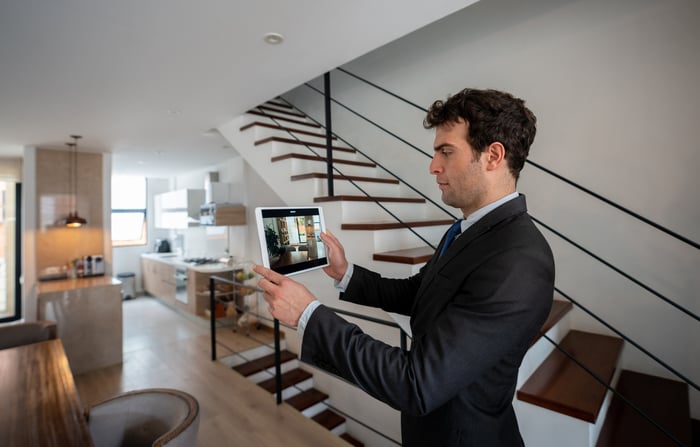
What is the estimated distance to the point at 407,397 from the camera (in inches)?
25.6

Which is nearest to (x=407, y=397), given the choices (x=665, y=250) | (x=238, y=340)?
(x=665, y=250)

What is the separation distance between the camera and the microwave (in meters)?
5.05

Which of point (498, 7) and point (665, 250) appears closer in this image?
point (665, 250)

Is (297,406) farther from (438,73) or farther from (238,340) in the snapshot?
(438,73)

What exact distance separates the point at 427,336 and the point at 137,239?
8.56m

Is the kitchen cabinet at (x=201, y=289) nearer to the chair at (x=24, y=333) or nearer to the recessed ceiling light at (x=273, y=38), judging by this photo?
the chair at (x=24, y=333)

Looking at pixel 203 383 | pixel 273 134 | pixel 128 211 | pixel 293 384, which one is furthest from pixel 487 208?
pixel 128 211

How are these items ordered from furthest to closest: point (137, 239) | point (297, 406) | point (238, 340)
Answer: point (137, 239)
point (238, 340)
point (297, 406)

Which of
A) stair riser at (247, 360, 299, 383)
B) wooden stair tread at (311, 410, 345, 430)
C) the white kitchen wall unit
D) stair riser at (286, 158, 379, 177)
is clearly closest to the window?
the white kitchen wall unit

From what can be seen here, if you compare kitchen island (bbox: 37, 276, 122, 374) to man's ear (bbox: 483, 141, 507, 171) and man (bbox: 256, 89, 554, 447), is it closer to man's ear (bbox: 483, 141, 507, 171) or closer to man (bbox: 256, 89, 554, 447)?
man (bbox: 256, 89, 554, 447)

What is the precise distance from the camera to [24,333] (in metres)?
2.34

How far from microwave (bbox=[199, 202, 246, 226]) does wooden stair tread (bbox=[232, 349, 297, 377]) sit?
6.66 ft

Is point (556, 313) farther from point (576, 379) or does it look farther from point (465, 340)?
point (465, 340)

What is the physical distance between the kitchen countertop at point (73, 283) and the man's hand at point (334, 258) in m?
3.85
